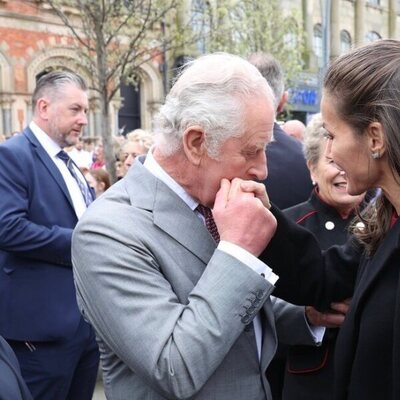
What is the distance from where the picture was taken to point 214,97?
1.52m

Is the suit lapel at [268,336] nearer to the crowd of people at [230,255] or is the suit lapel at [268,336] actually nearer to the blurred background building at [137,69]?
the crowd of people at [230,255]

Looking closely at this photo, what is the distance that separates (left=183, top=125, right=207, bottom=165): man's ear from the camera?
155 centimetres

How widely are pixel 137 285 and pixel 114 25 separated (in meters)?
11.4

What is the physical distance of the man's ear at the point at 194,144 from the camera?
5.09 ft

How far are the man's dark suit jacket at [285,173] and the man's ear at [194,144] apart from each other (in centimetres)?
163

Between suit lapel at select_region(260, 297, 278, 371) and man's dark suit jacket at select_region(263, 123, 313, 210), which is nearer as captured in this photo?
suit lapel at select_region(260, 297, 278, 371)

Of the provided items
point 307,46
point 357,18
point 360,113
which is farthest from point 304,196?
point 357,18

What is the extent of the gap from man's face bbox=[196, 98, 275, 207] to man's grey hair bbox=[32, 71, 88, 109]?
236cm

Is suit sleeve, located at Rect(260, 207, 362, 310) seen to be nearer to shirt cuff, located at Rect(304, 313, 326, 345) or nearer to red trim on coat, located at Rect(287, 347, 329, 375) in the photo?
shirt cuff, located at Rect(304, 313, 326, 345)

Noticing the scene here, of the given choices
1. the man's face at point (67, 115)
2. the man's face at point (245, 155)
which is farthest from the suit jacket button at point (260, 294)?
the man's face at point (67, 115)

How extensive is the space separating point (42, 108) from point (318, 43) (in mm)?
25847

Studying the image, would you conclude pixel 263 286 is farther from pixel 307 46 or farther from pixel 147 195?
pixel 307 46

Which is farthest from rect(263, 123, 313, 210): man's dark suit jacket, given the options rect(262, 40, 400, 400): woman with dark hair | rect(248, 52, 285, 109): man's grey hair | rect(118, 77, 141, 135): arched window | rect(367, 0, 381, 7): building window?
rect(367, 0, 381, 7): building window

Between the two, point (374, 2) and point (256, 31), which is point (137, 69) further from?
point (374, 2)
